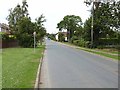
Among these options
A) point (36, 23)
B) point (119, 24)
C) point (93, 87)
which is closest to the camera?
point (93, 87)

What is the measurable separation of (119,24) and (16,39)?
22.6 metres

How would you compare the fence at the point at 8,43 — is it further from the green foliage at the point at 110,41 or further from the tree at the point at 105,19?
the green foliage at the point at 110,41

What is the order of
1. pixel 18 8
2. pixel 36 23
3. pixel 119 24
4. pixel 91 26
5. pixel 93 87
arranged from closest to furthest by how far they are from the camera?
pixel 93 87 → pixel 119 24 → pixel 91 26 → pixel 36 23 → pixel 18 8

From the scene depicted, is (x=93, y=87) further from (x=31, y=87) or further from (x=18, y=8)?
(x=18, y=8)

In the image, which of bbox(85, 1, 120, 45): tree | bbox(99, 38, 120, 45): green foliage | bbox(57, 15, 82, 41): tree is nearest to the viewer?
bbox(85, 1, 120, 45): tree

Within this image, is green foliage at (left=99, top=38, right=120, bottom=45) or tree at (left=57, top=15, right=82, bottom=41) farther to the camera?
tree at (left=57, top=15, right=82, bottom=41)

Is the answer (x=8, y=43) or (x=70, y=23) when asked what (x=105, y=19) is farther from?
(x=70, y=23)

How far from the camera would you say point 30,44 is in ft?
203

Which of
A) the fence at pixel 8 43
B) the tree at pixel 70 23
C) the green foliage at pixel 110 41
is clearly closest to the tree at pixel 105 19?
the green foliage at pixel 110 41

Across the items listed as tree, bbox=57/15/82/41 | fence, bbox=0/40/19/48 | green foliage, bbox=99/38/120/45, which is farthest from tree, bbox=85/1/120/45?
tree, bbox=57/15/82/41

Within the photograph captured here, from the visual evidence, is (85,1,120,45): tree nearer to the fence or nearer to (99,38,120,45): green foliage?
(99,38,120,45): green foliage

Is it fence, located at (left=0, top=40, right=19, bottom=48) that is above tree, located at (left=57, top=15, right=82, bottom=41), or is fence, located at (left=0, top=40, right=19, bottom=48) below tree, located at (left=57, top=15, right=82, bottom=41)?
below

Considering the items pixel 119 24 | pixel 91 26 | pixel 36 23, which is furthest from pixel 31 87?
pixel 36 23

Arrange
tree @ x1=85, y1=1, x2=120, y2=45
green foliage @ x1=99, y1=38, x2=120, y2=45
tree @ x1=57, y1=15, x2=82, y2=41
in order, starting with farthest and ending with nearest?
tree @ x1=57, y1=15, x2=82, y2=41, green foliage @ x1=99, y1=38, x2=120, y2=45, tree @ x1=85, y1=1, x2=120, y2=45
